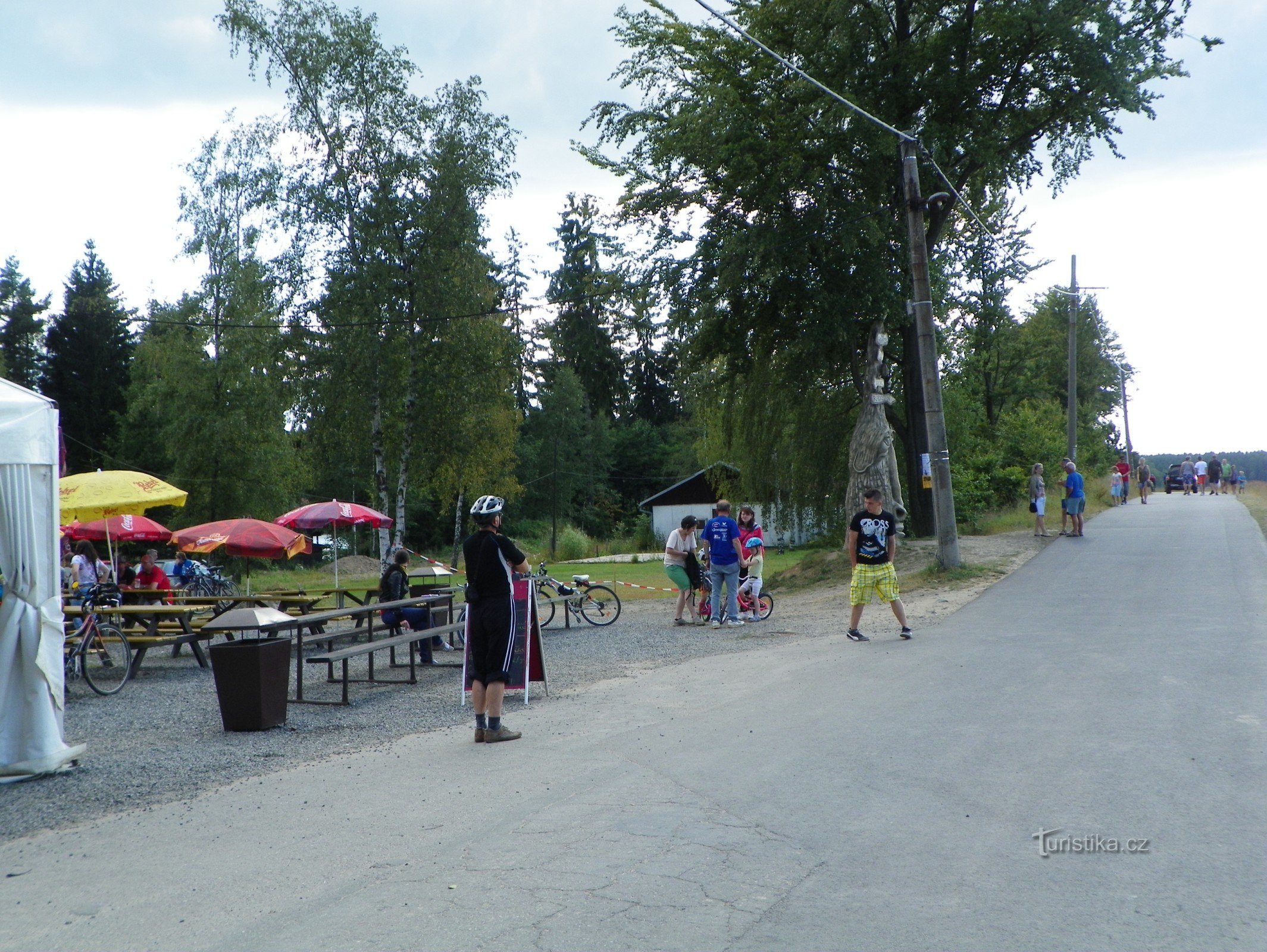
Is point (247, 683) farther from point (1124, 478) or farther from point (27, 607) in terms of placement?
point (1124, 478)

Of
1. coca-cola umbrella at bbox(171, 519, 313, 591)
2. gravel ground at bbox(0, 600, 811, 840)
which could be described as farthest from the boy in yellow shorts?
coca-cola umbrella at bbox(171, 519, 313, 591)

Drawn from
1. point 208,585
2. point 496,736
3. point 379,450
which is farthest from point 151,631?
point 379,450

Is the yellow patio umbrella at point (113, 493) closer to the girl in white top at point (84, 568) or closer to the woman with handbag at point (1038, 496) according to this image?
the girl in white top at point (84, 568)

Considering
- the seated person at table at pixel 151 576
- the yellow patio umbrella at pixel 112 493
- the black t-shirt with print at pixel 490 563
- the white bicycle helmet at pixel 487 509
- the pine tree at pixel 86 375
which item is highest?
the pine tree at pixel 86 375

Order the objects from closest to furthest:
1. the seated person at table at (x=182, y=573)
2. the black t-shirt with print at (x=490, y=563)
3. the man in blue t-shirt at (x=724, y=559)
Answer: the black t-shirt with print at (x=490, y=563)
the man in blue t-shirt at (x=724, y=559)
the seated person at table at (x=182, y=573)

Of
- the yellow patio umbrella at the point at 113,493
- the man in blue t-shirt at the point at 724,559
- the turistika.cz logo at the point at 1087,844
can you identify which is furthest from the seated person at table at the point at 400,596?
the turistika.cz logo at the point at 1087,844

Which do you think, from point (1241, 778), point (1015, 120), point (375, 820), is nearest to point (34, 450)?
point (375, 820)

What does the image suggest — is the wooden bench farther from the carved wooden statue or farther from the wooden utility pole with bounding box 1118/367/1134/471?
the wooden utility pole with bounding box 1118/367/1134/471

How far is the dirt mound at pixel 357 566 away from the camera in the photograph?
43.1 meters

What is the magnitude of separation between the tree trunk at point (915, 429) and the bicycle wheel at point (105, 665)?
17812 millimetres

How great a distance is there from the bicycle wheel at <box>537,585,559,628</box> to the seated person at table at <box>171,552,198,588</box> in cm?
807

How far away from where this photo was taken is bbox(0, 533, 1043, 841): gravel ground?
6.98 metres

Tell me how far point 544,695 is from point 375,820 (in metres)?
4.49

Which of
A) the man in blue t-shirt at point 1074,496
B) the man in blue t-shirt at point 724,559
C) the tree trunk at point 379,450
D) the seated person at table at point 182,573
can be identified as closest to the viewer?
the man in blue t-shirt at point 724,559
